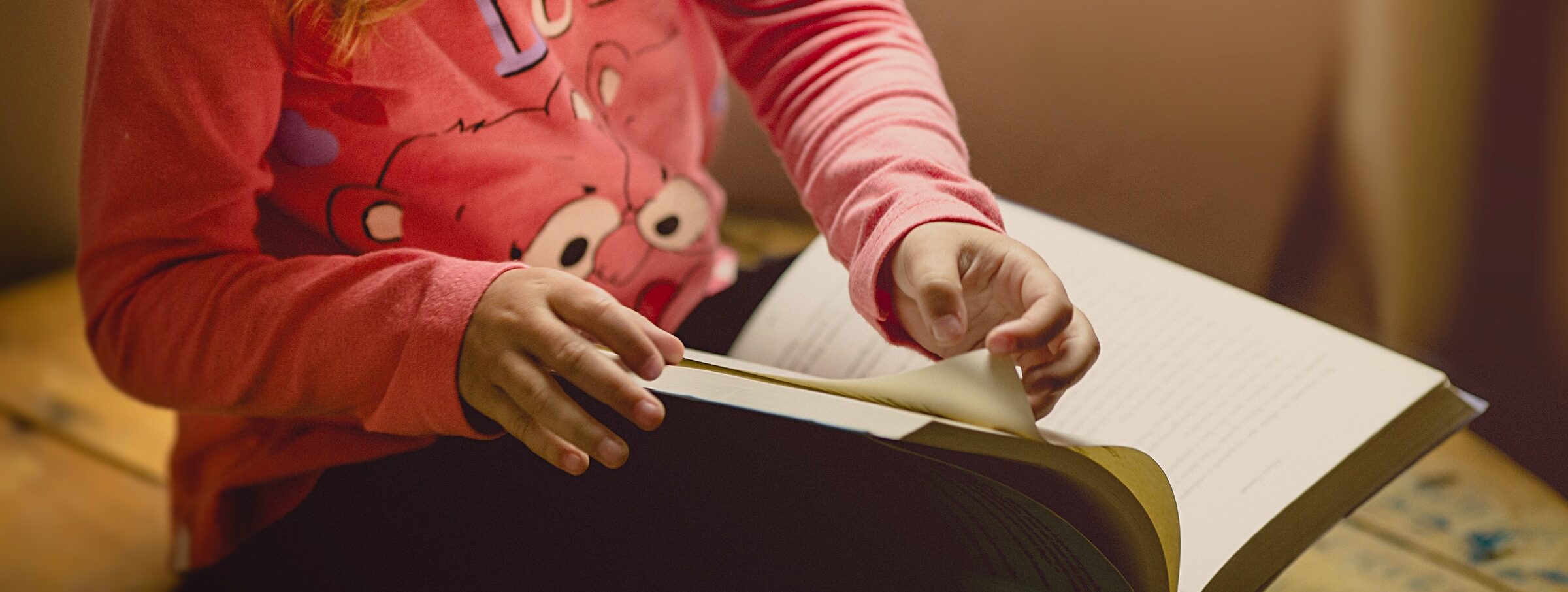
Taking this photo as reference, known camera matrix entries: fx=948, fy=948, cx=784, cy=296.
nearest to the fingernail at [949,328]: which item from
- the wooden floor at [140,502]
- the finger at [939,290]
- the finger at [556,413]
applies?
the finger at [939,290]

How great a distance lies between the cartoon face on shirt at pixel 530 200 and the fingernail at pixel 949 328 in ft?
0.56

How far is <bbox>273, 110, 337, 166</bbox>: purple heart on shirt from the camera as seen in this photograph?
0.36 meters

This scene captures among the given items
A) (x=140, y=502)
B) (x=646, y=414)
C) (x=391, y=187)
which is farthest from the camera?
(x=140, y=502)

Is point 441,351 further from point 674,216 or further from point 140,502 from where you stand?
point 140,502


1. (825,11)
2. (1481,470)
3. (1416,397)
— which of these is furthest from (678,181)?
(1481,470)

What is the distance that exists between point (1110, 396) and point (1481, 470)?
27 cm

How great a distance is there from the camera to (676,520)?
1.17 feet

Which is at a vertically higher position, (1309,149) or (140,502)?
(1309,149)

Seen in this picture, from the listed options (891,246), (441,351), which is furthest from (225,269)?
(891,246)

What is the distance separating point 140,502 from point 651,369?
0.46 meters

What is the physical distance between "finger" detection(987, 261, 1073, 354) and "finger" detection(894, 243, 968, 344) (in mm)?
14

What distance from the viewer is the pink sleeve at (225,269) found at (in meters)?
0.31

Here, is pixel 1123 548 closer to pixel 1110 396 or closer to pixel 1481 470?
pixel 1110 396

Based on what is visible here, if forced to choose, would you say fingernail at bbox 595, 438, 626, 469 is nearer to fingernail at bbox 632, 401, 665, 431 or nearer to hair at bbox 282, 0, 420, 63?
fingernail at bbox 632, 401, 665, 431
